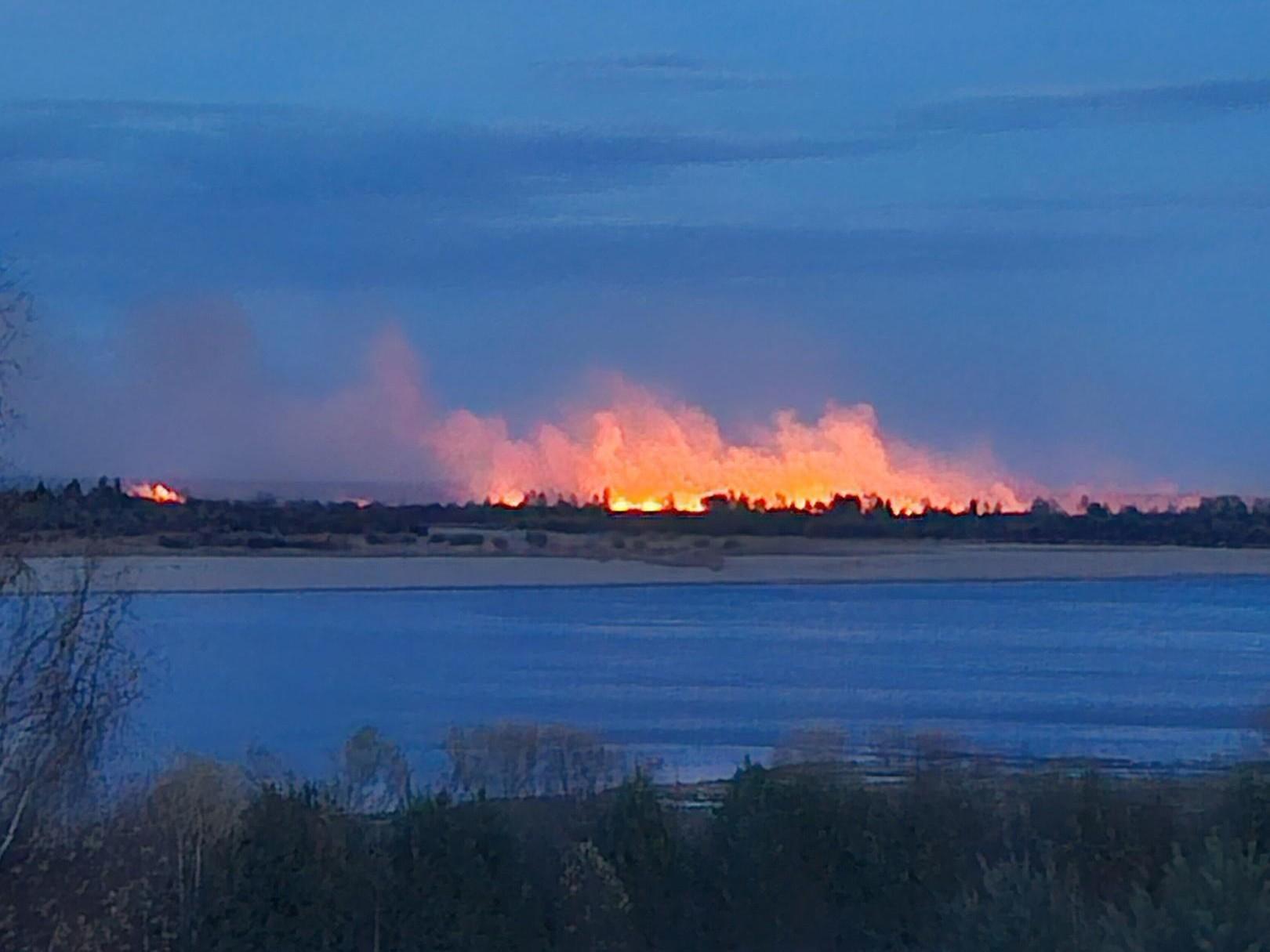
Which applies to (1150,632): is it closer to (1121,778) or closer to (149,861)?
(1121,778)

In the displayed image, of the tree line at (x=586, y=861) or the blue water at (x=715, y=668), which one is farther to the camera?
the blue water at (x=715, y=668)

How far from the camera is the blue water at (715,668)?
925 inches

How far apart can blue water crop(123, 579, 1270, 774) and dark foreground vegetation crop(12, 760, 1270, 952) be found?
2519 mm

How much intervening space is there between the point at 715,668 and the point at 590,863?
2158cm

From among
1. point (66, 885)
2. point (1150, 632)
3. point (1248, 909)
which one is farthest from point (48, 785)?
point (1150, 632)

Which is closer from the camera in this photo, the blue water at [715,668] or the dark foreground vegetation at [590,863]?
the dark foreground vegetation at [590,863]

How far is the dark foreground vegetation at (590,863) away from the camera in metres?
12.1

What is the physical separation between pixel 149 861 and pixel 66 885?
500 mm

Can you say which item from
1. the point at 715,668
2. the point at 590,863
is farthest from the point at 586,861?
the point at 715,668

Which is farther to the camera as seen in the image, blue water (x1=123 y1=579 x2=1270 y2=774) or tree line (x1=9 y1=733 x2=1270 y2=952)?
blue water (x1=123 y1=579 x2=1270 y2=774)

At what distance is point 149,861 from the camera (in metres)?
12.2

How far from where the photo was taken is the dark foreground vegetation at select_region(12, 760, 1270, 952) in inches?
475

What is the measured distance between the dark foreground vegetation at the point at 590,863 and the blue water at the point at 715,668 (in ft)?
8.27

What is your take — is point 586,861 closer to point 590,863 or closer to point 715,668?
point 590,863
